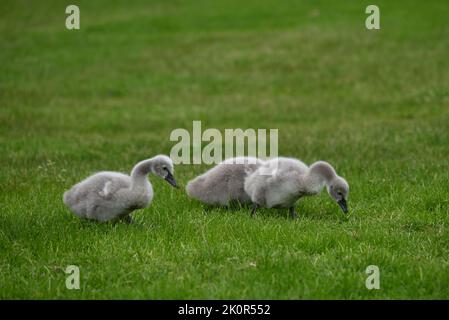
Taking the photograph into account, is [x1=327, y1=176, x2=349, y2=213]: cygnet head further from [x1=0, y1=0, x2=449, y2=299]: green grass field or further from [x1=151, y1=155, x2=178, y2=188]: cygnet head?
[x1=151, y1=155, x2=178, y2=188]: cygnet head

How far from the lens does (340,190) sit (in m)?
8.24

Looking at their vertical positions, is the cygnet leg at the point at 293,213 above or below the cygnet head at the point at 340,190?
below

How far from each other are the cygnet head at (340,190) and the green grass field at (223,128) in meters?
0.26

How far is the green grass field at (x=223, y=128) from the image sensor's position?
667 cm

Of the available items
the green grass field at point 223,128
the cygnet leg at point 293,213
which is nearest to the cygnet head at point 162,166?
the green grass field at point 223,128

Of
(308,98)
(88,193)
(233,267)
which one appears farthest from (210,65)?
(233,267)

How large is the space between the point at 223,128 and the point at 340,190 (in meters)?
9.14

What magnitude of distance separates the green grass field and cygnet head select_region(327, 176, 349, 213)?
0.26 meters

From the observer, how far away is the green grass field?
6.67m

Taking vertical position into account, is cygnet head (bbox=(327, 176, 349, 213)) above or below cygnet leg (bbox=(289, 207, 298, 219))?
above

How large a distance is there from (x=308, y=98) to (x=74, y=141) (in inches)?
325

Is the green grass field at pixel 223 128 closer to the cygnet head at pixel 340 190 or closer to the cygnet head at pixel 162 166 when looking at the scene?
the cygnet head at pixel 340 190

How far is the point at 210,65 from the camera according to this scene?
24.3 metres

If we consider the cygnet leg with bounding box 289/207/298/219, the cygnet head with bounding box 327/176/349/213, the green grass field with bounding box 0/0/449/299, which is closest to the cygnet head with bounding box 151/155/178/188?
the green grass field with bounding box 0/0/449/299
